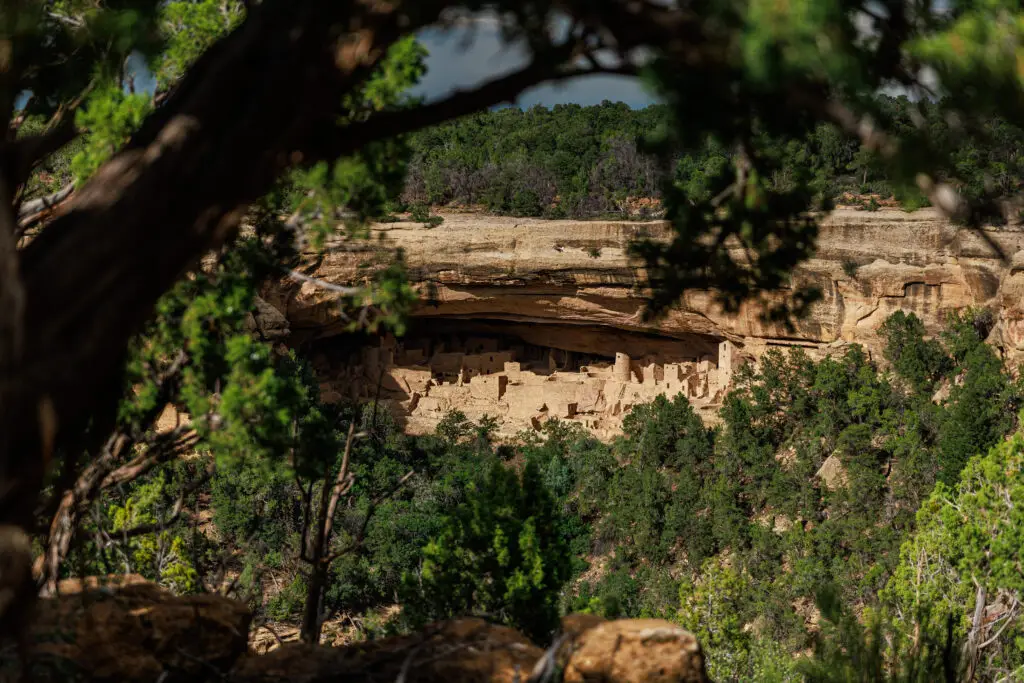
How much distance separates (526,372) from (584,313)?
6.68 feet

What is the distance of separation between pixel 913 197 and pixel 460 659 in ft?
8.51

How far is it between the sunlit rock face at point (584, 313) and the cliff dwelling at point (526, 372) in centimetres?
3

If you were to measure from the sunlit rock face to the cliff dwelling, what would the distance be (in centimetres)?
3

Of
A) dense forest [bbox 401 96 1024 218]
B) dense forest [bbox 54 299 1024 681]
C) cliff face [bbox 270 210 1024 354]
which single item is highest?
dense forest [bbox 401 96 1024 218]

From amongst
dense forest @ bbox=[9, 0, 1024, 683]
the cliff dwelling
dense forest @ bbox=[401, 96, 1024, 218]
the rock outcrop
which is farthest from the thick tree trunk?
the cliff dwelling

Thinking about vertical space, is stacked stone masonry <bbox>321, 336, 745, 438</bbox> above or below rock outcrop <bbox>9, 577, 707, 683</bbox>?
below

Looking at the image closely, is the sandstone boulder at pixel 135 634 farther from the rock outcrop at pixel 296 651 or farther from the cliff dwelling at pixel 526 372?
the cliff dwelling at pixel 526 372

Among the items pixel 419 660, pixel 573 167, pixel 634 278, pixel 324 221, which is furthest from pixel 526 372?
pixel 419 660

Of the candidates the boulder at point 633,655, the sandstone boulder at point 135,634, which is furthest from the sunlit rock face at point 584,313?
the boulder at point 633,655

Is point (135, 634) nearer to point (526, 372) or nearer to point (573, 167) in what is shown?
point (526, 372)

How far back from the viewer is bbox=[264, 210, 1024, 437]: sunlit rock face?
695 inches

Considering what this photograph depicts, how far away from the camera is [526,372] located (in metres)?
22.2

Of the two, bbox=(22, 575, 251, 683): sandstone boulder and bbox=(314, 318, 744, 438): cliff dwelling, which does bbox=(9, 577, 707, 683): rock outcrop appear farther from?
bbox=(314, 318, 744, 438): cliff dwelling

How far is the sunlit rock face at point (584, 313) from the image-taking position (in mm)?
17656
